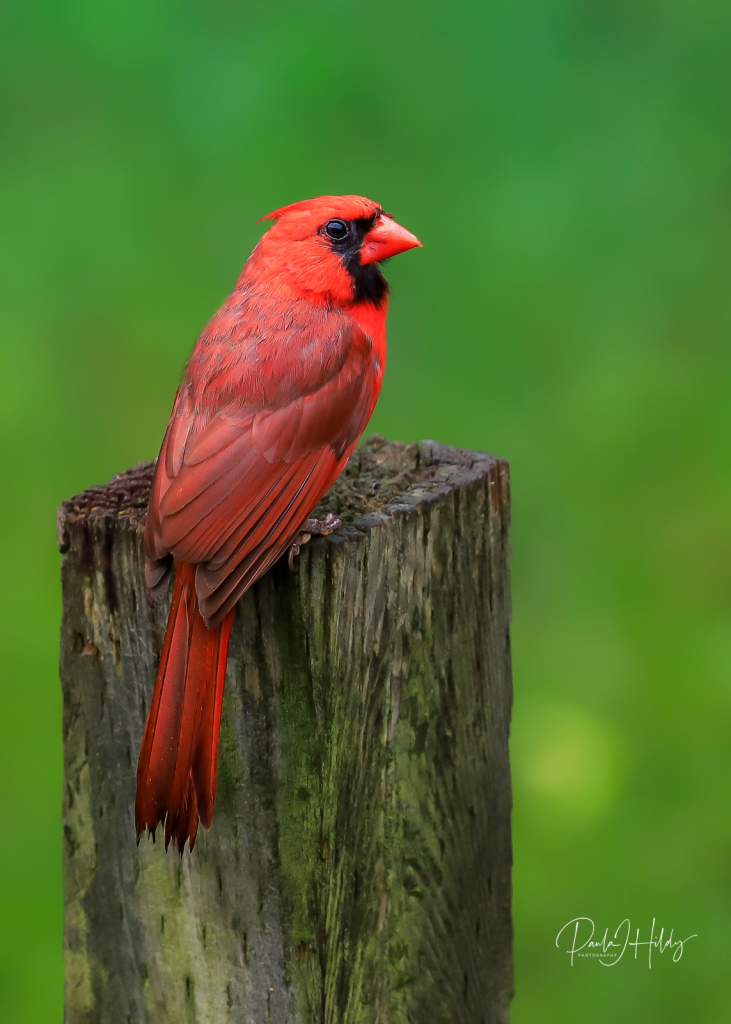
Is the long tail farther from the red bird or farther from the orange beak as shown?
the orange beak

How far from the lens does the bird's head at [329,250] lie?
2.96 meters

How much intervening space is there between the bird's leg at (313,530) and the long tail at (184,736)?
16cm

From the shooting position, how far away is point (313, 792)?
2240 millimetres

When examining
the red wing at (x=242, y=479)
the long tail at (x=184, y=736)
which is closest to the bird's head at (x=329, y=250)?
the red wing at (x=242, y=479)

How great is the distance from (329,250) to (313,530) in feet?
2.93

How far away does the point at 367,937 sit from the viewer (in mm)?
2277

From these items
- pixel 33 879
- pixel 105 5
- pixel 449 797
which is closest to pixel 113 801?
pixel 449 797

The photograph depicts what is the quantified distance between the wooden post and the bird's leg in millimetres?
38

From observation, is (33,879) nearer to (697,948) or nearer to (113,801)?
(113,801)

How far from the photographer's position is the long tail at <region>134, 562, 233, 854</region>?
2.18 meters
